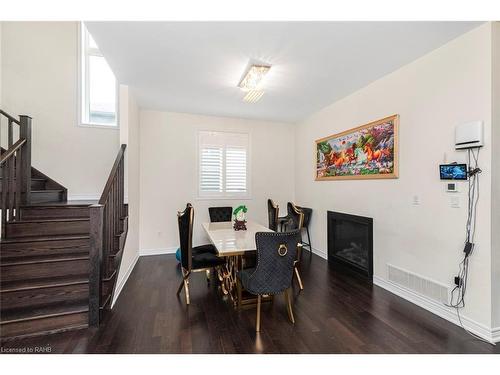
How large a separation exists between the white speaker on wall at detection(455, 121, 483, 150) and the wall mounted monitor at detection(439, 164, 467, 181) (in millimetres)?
177

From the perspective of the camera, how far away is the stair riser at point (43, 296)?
6.70 feet

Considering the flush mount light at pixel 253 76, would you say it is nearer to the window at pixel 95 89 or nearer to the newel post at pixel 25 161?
the window at pixel 95 89

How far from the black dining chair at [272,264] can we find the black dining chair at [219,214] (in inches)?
88.3

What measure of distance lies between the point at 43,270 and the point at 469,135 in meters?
4.24

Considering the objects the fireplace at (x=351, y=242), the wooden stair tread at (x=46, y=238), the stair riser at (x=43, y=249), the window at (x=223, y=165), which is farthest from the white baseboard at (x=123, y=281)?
the fireplace at (x=351, y=242)

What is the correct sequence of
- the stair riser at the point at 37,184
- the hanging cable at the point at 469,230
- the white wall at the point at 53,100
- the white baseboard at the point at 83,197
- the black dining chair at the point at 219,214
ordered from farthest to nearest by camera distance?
the black dining chair at the point at 219,214
the white baseboard at the point at 83,197
the white wall at the point at 53,100
the stair riser at the point at 37,184
the hanging cable at the point at 469,230

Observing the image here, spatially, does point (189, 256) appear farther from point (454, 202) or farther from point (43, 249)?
point (454, 202)

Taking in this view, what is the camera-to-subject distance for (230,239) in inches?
105

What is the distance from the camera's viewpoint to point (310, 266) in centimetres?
384

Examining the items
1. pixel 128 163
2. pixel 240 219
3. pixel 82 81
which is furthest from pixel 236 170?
pixel 82 81

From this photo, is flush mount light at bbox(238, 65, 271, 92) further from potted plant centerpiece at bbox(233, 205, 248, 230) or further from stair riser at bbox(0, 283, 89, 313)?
stair riser at bbox(0, 283, 89, 313)
